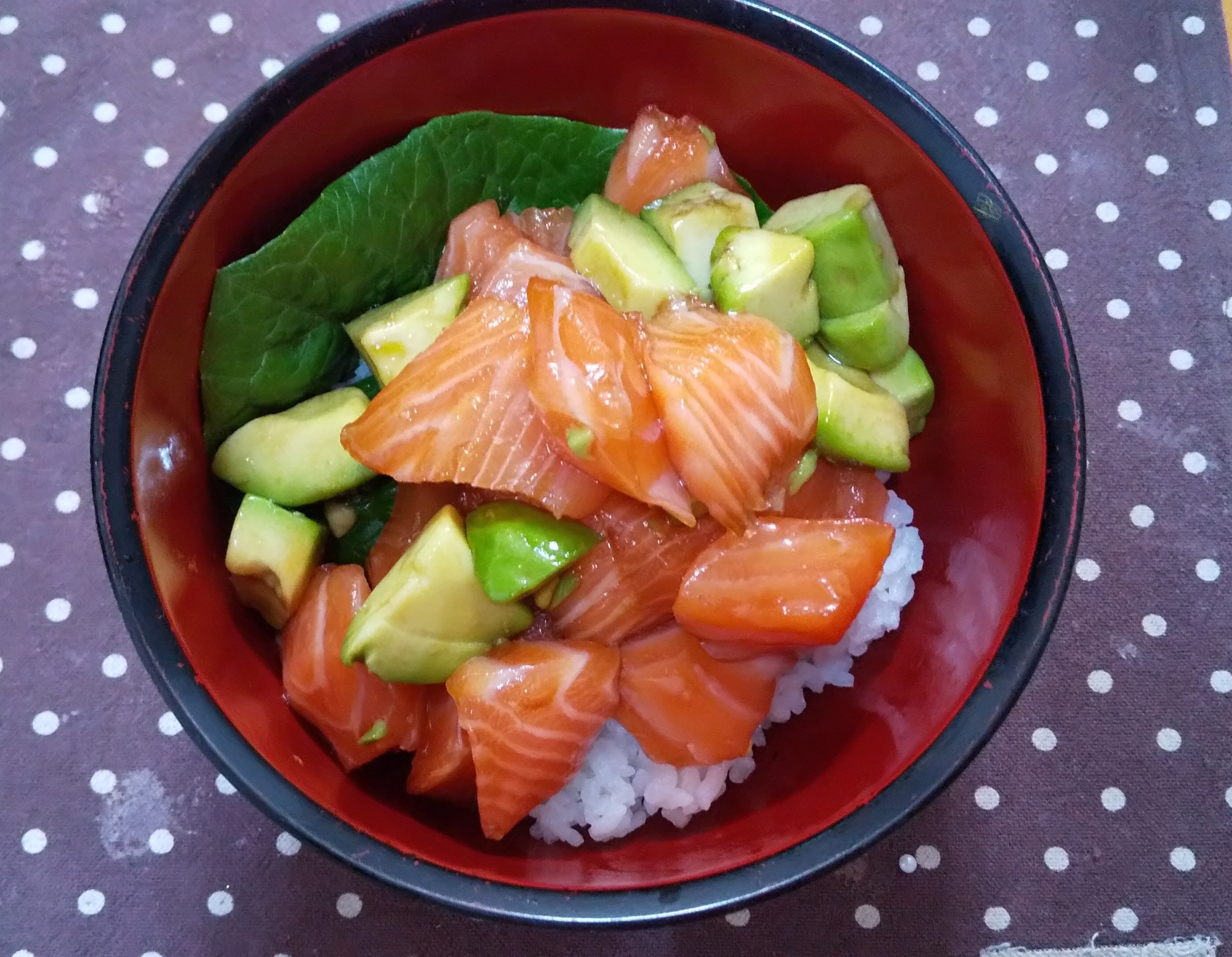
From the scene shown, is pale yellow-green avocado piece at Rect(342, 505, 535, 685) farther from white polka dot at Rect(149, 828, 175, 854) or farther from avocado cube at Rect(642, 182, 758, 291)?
white polka dot at Rect(149, 828, 175, 854)

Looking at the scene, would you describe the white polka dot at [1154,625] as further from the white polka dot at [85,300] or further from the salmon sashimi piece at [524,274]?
the white polka dot at [85,300]

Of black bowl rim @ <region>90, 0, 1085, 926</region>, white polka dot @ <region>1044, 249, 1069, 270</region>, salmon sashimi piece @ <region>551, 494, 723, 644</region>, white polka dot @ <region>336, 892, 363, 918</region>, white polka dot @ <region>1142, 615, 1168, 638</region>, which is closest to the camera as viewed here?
black bowl rim @ <region>90, 0, 1085, 926</region>

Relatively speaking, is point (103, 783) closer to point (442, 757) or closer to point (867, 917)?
point (442, 757)

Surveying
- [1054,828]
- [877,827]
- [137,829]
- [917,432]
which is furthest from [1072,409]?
[137,829]

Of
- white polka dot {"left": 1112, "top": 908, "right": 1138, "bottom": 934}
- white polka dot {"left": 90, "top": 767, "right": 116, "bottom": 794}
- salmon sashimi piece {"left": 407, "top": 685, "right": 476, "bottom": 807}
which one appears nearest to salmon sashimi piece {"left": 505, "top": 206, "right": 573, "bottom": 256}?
salmon sashimi piece {"left": 407, "top": 685, "right": 476, "bottom": 807}

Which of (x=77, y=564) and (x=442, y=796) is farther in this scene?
(x=77, y=564)

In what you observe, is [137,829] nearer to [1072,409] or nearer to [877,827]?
[877,827]

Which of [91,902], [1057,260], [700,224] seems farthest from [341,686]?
[1057,260]
